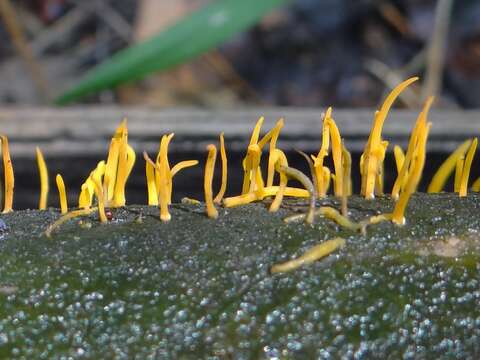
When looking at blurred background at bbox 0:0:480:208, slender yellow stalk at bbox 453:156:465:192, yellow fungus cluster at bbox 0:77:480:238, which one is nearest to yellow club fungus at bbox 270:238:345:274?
yellow fungus cluster at bbox 0:77:480:238

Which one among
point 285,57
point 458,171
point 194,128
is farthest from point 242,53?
point 458,171

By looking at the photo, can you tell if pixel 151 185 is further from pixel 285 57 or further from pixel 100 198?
pixel 285 57

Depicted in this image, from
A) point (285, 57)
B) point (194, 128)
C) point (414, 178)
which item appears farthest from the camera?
Answer: point (285, 57)

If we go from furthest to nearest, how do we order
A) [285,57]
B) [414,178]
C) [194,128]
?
[285,57] → [194,128] → [414,178]

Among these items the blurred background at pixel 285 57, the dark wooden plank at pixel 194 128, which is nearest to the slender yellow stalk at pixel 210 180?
the dark wooden plank at pixel 194 128

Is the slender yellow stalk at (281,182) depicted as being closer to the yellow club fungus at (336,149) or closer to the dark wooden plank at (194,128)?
the yellow club fungus at (336,149)

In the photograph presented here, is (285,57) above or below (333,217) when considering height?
above
